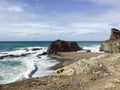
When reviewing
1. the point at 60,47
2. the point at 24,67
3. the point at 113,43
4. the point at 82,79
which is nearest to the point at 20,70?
the point at 24,67

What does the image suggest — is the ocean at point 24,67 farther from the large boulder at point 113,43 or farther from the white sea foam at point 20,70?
the large boulder at point 113,43

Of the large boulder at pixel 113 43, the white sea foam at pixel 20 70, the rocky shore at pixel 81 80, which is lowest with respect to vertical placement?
the white sea foam at pixel 20 70

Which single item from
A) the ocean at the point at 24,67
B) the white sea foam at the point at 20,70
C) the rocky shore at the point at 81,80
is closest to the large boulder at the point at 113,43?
the ocean at the point at 24,67

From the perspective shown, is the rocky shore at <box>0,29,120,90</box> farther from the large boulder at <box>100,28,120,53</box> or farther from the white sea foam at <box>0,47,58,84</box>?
the large boulder at <box>100,28,120,53</box>

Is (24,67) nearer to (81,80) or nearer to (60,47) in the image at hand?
(81,80)

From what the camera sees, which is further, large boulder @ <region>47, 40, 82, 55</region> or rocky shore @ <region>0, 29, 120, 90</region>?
large boulder @ <region>47, 40, 82, 55</region>

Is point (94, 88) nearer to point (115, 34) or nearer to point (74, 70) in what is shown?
point (74, 70)

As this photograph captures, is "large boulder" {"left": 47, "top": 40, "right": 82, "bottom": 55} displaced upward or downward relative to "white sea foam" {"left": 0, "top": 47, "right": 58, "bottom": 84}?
upward

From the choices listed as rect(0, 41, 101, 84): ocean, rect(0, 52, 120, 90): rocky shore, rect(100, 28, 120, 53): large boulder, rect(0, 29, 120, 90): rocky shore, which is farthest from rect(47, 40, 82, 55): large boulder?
rect(0, 52, 120, 90): rocky shore

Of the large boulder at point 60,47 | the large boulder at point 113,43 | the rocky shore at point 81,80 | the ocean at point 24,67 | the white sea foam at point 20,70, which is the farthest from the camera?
the large boulder at point 60,47

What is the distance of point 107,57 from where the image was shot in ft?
87.1

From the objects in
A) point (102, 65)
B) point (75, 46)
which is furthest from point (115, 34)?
point (102, 65)

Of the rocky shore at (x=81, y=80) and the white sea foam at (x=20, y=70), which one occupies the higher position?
the rocky shore at (x=81, y=80)

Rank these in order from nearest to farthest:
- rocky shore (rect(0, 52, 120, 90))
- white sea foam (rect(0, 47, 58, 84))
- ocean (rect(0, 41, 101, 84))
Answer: rocky shore (rect(0, 52, 120, 90)), white sea foam (rect(0, 47, 58, 84)), ocean (rect(0, 41, 101, 84))
